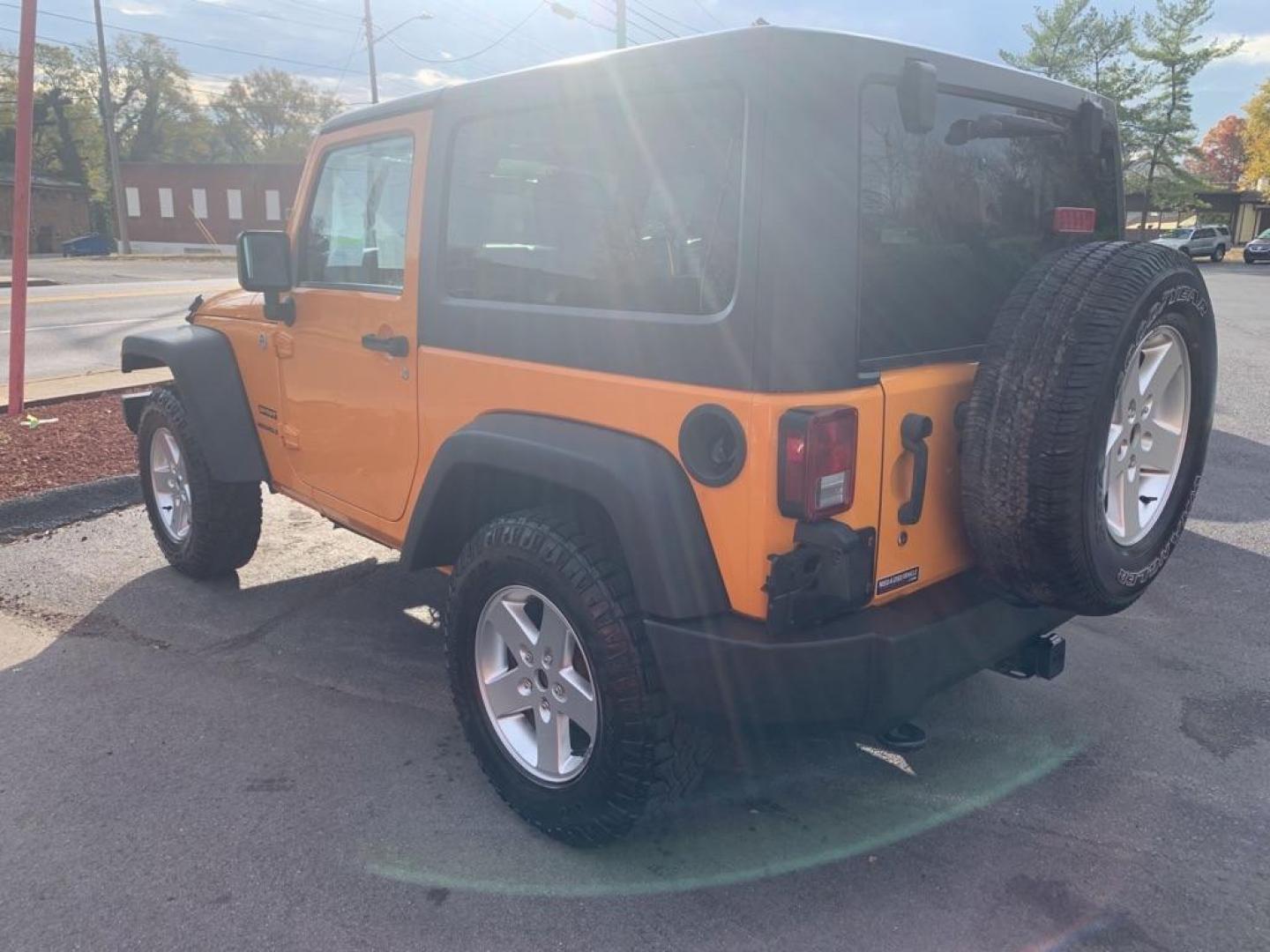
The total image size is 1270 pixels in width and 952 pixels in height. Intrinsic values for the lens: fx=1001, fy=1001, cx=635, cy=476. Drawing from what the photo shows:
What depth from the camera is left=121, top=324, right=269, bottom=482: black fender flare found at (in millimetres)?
4289

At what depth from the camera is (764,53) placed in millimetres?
2207

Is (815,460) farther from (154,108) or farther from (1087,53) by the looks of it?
(154,108)

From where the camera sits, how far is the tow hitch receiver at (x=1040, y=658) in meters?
2.92

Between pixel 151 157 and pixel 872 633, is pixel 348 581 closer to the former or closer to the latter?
pixel 872 633

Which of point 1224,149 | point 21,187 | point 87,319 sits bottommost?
point 87,319

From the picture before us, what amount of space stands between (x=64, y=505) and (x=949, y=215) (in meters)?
5.21

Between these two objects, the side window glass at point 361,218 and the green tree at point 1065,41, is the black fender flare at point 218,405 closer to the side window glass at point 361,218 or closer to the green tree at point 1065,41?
the side window glass at point 361,218

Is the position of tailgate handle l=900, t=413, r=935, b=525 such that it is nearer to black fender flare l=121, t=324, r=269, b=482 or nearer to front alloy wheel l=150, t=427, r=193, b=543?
black fender flare l=121, t=324, r=269, b=482

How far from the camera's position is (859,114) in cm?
230

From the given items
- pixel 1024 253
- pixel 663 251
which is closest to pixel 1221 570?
pixel 1024 253

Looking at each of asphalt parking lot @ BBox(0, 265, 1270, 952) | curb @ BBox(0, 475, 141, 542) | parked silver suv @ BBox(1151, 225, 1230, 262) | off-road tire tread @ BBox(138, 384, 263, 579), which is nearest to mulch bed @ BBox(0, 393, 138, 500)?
curb @ BBox(0, 475, 141, 542)

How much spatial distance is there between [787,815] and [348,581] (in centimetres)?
266

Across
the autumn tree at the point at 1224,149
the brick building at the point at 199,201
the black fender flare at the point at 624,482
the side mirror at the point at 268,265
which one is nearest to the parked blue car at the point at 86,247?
the brick building at the point at 199,201

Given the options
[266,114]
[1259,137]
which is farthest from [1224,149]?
[266,114]
